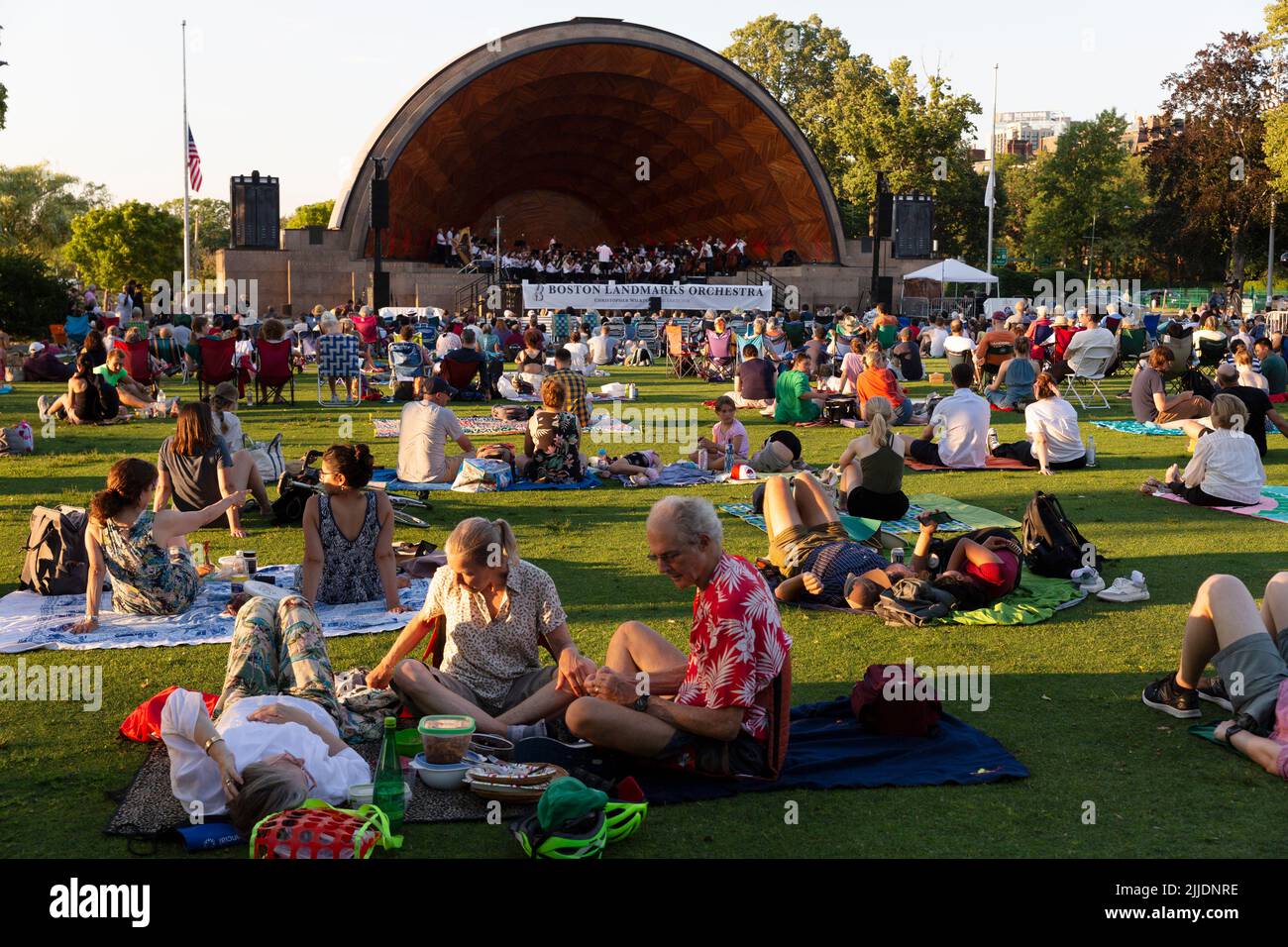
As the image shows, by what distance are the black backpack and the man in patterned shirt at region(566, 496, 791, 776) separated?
3.59 metres

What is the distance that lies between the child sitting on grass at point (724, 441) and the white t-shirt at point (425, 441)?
2.63 meters

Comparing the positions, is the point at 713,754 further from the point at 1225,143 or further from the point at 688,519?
the point at 1225,143

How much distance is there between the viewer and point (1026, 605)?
269 inches

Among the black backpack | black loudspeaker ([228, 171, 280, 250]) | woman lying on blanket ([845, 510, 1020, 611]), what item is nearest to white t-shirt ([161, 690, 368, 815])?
woman lying on blanket ([845, 510, 1020, 611])

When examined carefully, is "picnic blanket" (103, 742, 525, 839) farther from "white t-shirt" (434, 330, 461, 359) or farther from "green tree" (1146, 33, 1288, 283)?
A: "green tree" (1146, 33, 1288, 283)

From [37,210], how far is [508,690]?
213 feet

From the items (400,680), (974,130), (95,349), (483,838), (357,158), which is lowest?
(483,838)

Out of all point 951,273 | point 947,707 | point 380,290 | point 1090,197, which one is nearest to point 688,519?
point 947,707

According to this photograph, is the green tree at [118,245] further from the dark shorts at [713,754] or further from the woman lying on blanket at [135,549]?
the dark shorts at [713,754]

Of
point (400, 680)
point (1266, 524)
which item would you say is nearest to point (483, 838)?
point (400, 680)

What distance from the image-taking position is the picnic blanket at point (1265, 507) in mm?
9320
